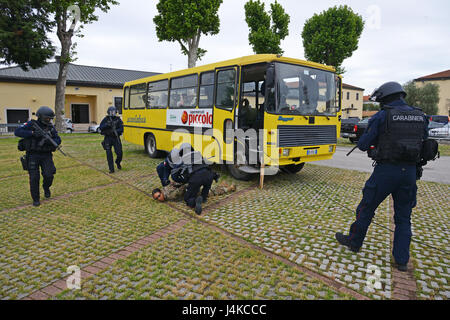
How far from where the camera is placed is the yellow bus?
681 cm

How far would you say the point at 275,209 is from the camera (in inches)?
224

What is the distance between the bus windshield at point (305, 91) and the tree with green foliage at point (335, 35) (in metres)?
18.8

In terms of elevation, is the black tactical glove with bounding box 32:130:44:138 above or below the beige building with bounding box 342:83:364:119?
below

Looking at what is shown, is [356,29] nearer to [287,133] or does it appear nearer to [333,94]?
[333,94]

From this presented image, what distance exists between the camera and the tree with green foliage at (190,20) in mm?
19891

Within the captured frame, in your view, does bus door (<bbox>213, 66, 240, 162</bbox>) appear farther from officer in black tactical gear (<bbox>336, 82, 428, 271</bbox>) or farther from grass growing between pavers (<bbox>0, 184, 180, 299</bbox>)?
officer in black tactical gear (<bbox>336, 82, 428, 271</bbox>)

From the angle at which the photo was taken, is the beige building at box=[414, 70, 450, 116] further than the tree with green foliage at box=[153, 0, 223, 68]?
Yes

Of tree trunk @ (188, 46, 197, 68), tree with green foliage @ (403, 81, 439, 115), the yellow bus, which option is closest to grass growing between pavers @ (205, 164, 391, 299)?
the yellow bus

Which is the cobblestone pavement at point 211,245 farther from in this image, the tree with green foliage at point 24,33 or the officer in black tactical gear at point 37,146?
the tree with green foliage at point 24,33

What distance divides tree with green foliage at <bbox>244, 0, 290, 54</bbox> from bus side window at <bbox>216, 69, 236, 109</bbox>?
15004mm

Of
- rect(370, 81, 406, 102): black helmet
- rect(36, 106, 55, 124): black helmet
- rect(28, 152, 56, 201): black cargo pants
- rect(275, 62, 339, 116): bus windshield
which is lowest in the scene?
rect(28, 152, 56, 201): black cargo pants

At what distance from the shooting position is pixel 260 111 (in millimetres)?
8352

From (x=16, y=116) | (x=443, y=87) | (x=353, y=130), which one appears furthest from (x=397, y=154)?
(x=443, y=87)
